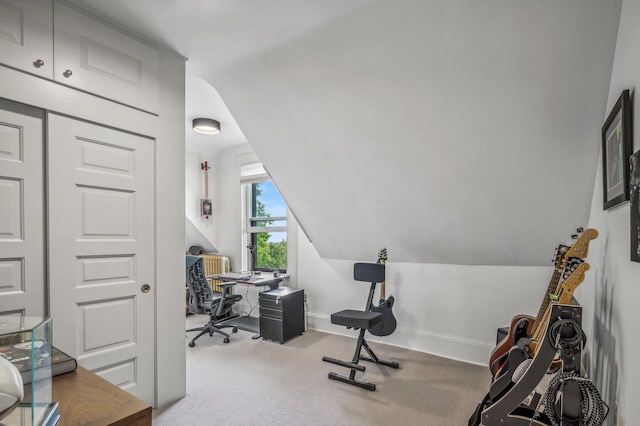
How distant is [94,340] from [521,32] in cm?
305

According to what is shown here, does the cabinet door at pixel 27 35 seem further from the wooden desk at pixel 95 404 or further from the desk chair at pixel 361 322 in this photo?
the desk chair at pixel 361 322

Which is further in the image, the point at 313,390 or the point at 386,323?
the point at 386,323

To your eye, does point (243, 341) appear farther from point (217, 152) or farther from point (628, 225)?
point (628, 225)

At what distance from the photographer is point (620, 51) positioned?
1541mm

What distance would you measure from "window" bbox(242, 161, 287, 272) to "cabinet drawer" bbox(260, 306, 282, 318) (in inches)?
41.0

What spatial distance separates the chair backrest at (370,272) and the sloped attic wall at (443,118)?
0.35 m

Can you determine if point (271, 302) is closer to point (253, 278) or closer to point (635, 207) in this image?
point (253, 278)

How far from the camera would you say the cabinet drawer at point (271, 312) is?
3789mm

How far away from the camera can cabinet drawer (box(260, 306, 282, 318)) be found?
3789 mm

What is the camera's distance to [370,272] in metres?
3.34

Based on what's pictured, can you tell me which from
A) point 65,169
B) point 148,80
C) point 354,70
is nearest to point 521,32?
point 354,70

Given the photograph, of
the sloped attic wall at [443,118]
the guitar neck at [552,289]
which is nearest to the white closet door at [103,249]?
the sloped attic wall at [443,118]

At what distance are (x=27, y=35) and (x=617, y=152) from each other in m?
2.98

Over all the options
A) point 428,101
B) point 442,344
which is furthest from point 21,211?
point 442,344
